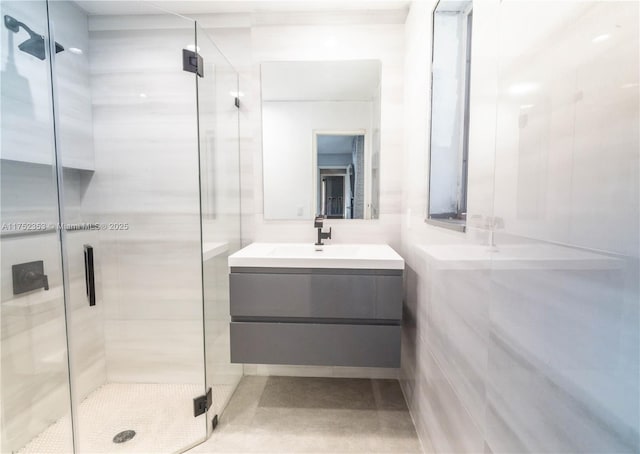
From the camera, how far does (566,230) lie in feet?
1.61

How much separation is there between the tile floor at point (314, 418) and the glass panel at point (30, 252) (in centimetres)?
76

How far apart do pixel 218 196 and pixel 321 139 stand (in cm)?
71

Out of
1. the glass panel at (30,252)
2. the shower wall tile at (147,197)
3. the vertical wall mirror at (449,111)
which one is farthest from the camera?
the shower wall tile at (147,197)

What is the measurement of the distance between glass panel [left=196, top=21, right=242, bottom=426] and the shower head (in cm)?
67

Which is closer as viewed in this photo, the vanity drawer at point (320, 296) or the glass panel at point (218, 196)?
the vanity drawer at point (320, 296)

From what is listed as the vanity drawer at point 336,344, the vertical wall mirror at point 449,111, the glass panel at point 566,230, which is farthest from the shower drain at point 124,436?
the vertical wall mirror at point 449,111

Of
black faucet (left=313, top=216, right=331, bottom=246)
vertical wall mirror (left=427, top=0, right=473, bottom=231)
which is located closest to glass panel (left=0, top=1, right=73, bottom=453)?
black faucet (left=313, top=216, right=331, bottom=246)

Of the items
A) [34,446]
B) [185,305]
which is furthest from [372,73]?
[34,446]

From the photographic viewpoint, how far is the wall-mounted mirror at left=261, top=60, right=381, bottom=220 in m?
1.71

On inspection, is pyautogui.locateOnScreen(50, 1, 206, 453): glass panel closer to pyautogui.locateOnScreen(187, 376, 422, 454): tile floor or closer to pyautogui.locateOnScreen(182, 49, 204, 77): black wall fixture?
pyautogui.locateOnScreen(182, 49, 204, 77): black wall fixture

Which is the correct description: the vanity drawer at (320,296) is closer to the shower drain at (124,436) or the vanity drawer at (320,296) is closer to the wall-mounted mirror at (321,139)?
the wall-mounted mirror at (321,139)

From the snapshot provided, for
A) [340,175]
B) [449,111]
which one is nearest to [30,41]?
[340,175]

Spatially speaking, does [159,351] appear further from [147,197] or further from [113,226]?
[147,197]

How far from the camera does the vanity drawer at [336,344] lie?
1.27m
